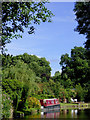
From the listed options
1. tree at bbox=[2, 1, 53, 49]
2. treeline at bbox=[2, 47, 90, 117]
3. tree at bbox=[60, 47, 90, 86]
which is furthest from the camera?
tree at bbox=[60, 47, 90, 86]

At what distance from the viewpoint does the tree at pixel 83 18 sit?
29.8 ft

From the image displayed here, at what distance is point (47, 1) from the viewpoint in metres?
6.57

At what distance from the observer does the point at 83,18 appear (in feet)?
30.8

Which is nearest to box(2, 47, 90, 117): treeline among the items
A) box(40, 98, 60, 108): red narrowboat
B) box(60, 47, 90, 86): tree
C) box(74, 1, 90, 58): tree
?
box(60, 47, 90, 86): tree

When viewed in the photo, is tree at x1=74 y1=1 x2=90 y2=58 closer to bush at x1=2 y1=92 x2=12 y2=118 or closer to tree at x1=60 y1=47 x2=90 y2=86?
bush at x1=2 y1=92 x2=12 y2=118

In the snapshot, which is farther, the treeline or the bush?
the treeline

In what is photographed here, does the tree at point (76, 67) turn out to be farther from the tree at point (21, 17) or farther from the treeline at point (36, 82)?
the tree at point (21, 17)

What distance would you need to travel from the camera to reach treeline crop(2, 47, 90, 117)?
1512cm

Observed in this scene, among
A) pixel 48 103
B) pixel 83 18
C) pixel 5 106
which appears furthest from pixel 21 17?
pixel 48 103

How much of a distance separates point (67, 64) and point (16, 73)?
25263mm

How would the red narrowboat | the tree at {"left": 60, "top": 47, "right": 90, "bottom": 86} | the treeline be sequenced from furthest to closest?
the tree at {"left": 60, "top": 47, "right": 90, "bottom": 86}
the red narrowboat
the treeline

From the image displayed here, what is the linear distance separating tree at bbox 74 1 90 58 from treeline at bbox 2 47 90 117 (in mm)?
2256

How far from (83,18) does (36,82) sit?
1977 cm

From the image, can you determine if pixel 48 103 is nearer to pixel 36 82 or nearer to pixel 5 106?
Answer: pixel 36 82
